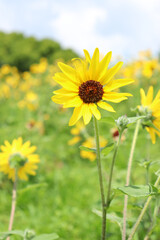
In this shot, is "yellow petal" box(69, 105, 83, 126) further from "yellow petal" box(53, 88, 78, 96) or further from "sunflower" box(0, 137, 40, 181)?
"sunflower" box(0, 137, 40, 181)

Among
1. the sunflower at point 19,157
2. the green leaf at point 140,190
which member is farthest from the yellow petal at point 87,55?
the sunflower at point 19,157

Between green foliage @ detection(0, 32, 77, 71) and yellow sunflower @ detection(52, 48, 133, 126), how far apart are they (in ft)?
42.0

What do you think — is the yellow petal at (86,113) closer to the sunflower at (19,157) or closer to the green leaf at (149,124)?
the green leaf at (149,124)

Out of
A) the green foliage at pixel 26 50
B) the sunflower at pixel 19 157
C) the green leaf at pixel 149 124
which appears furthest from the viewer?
the green foliage at pixel 26 50

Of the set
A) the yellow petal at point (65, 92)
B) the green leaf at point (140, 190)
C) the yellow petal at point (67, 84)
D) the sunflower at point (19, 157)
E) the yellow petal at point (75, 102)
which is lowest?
the green leaf at point (140, 190)

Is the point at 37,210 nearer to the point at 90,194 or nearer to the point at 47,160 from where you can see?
the point at 90,194

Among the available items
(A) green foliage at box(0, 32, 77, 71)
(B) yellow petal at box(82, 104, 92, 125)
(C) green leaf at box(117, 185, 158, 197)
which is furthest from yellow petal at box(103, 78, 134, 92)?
(A) green foliage at box(0, 32, 77, 71)

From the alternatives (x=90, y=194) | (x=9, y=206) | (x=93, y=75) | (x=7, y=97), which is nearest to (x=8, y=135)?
(x=9, y=206)

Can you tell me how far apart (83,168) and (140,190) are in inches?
97.1

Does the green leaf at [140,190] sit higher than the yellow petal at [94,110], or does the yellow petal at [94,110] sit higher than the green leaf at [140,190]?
the yellow petal at [94,110]

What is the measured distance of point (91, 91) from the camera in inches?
41.4

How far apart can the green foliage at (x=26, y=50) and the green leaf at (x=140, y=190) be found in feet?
42.7

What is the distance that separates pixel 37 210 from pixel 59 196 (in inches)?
11.3

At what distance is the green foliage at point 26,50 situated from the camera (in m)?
14.6
